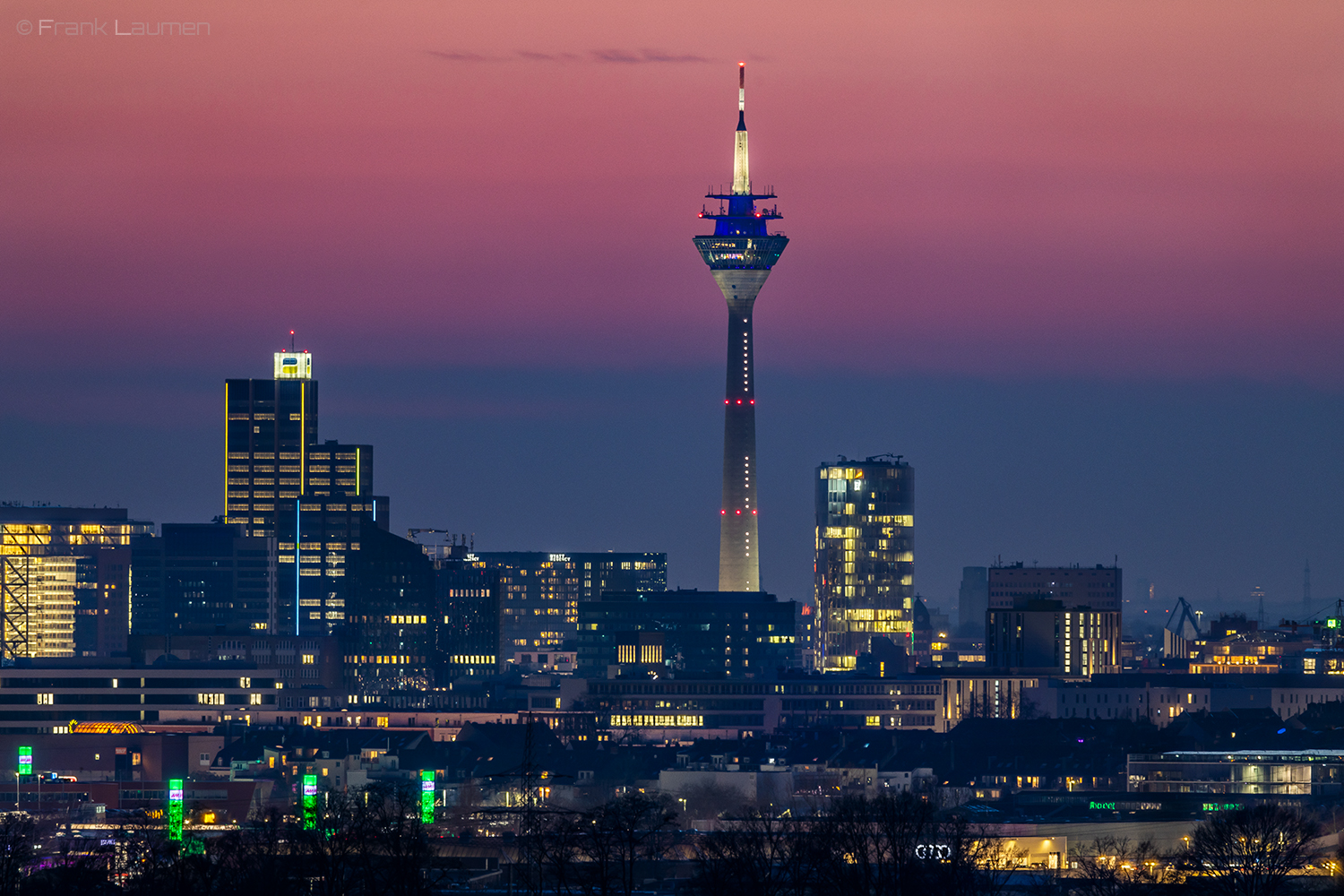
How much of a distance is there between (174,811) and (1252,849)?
182 feet

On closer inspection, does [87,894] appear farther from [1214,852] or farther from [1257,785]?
[1257,785]

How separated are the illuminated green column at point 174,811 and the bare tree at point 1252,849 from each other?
43.7 m

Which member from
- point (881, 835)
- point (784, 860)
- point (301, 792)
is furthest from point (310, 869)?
point (301, 792)

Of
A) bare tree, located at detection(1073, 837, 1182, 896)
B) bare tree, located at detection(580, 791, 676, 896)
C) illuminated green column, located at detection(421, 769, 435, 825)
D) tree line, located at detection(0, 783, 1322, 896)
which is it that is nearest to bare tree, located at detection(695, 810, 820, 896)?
tree line, located at detection(0, 783, 1322, 896)

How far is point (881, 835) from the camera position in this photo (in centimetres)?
15262

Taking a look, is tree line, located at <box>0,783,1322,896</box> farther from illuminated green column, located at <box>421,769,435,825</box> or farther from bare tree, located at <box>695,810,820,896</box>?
illuminated green column, located at <box>421,769,435,825</box>

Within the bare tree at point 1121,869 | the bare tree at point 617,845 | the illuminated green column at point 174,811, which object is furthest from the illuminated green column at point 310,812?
the bare tree at point 1121,869

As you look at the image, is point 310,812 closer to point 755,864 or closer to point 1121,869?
point 755,864

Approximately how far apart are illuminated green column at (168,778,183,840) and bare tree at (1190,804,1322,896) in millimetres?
43735

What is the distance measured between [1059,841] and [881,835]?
49.6ft

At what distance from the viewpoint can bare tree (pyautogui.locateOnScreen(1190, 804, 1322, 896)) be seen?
439ft

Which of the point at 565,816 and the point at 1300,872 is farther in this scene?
the point at 565,816

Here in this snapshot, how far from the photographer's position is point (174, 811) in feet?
570

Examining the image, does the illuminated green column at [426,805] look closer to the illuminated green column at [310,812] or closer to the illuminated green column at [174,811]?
the illuminated green column at [310,812]
